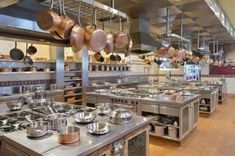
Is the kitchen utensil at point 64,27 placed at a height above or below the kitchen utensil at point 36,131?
above

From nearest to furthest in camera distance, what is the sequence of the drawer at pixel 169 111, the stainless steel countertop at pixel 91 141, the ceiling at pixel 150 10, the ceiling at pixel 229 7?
the stainless steel countertop at pixel 91 141 → the ceiling at pixel 150 10 → the drawer at pixel 169 111 → the ceiling at pixel 229 7

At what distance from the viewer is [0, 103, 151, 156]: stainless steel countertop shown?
1361mm


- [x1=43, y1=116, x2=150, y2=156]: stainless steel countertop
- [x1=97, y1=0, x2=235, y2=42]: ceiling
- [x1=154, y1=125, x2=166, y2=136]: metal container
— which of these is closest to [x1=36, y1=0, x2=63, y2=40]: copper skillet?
[x1=43, y1=116, x2=150, y2=156]: stainless steel countertop

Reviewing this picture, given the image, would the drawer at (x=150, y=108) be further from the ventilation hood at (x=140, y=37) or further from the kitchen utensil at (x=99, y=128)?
the kitchen utensil at (x=99, y=128)

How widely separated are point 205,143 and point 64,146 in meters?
3.09

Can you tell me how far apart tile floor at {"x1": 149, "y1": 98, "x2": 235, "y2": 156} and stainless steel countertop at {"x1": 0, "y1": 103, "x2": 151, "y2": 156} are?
1.77 meters

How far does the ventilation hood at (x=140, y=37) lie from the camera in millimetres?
3547

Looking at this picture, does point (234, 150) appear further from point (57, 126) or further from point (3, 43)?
point (3, 43)

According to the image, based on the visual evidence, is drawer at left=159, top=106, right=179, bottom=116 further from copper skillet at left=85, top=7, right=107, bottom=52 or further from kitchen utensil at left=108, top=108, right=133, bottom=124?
copper skillet at left=85, top=7, right=107, bottom=52

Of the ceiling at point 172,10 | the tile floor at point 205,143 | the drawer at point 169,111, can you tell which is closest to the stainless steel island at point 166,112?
the drawer at point 169,111

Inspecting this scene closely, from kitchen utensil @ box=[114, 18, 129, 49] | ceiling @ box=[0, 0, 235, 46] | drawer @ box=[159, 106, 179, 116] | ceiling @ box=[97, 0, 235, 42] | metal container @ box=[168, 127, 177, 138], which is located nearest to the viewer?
ceiling @ box=[0, 0, 235, 46]

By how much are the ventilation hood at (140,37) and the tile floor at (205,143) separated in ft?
5.73

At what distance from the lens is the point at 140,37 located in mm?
3570

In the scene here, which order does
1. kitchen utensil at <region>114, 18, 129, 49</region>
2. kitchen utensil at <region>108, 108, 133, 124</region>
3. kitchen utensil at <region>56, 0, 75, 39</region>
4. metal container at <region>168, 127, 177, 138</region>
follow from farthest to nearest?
metal container at <region>168, 127, 177, 138</region>
kitchen utensil at <region>114, 18, 129, 49</region>
kitchen utensil at <region>108, 108, 133, 124</region>
kitchen utensil at <region>56, 0, 75, 39</region>
